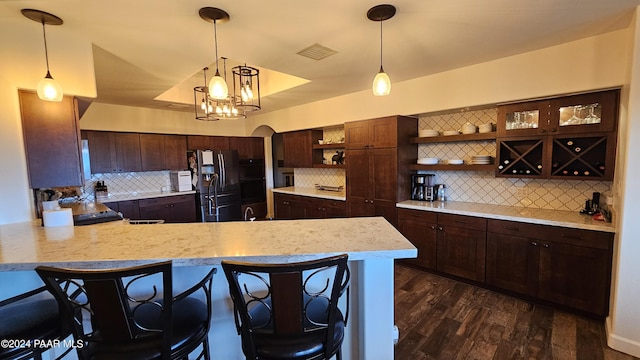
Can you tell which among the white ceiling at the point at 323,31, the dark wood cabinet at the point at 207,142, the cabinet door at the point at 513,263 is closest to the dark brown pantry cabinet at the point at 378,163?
the white ceiling at the point at 323,31

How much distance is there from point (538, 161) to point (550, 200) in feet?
1.48

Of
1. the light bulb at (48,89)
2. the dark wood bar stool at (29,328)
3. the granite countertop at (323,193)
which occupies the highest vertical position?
the light bulb at (48,89)

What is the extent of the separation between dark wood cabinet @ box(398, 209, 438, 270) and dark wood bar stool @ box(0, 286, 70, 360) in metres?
3.30

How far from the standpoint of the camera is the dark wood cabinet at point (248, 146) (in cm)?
629

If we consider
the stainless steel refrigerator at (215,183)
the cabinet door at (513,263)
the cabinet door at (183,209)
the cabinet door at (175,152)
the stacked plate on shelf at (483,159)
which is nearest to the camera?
the cabinet door at (513,263)

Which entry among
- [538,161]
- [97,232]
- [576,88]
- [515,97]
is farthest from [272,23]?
[538,161]

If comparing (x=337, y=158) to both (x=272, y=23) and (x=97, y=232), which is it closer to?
(x=272, y=23)

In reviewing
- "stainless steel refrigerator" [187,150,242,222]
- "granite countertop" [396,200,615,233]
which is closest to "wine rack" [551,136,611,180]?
"granite countertop" [396,200,615,233]

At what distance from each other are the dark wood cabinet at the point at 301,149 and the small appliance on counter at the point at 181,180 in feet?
6.48

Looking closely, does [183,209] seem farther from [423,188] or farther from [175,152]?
[423,188]

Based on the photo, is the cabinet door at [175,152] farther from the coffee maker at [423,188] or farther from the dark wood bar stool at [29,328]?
the coffee maker at [423,188]

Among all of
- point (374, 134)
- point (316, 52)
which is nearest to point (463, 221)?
point (374, 134)

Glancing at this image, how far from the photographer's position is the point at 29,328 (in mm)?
1307

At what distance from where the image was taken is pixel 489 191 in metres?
3.45
